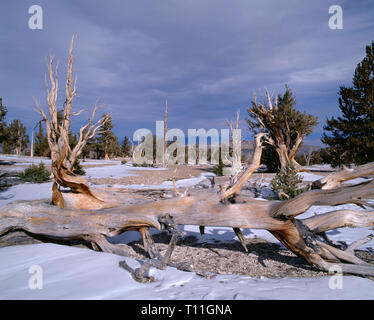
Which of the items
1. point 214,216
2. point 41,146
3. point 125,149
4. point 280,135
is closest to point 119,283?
point 214,216

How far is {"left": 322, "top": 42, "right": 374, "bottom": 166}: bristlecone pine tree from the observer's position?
53.6ft

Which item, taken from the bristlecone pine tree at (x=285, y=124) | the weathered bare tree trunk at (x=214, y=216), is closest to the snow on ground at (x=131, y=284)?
the weathered bare tree trunk at (x=214, y=216)

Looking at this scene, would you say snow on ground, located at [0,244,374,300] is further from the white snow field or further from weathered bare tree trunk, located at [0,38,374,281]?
weathered bare tree trunk, located at [0,38,374,281]

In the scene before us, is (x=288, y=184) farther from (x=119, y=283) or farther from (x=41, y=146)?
(x=41, y=146)

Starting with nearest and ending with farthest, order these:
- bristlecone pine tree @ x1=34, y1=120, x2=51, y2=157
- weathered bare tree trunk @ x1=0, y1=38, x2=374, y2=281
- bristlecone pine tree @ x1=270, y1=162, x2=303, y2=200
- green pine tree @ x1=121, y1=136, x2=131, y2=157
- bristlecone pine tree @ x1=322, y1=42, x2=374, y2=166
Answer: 1. weathered bare tree trunk @ x1=0, y1=38, x2=374, y2=281
2. bristlecone pine tree @ x1=270, y1=162, x2=303, y2=200
3. bristlecone pine tree @ x1=322, y1=42, x2=374, y2=166
4. bristlecone pine tree @ x1=34, y1=120, x2=51, y2=157
5. green pine tree @ x1=121, y1=136, x2=131, y2=157

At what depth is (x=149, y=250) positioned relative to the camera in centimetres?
406

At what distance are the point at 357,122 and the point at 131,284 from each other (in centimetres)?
1973

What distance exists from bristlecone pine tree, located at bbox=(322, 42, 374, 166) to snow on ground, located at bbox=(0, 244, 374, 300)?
16.5m

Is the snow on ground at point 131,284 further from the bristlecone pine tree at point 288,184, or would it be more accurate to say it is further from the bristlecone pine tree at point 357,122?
the bristlecone pine tree at point 357,122

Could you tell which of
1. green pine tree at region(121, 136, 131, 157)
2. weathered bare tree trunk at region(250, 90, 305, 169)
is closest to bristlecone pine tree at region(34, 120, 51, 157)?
green pine tree at region(121, 136, 131, 157)
